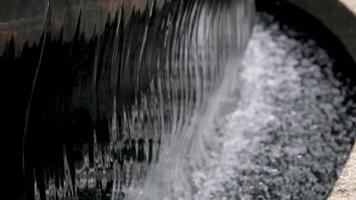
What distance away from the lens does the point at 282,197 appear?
3.67 m

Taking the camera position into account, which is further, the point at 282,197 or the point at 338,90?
the point at 338,90

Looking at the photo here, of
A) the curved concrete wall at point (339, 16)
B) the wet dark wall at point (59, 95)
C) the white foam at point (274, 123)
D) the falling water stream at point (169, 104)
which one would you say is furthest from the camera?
the curved concrete wall at point (339, 16)

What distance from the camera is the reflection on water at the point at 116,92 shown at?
2.93 meters

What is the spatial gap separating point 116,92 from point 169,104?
607mm

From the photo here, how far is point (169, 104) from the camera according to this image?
4.03 meters

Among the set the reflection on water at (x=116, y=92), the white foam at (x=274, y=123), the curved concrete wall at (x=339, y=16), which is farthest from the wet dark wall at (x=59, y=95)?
the curved concrete wall at (x=339, y=16)

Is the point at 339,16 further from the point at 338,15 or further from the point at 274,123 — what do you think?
the point at 274,123

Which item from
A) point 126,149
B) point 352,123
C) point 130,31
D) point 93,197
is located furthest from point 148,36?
point 352,123

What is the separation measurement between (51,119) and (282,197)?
1371mm

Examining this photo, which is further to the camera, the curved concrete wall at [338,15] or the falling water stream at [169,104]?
the curved concrete wall at [338,15]

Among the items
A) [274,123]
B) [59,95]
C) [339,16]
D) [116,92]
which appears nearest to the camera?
[59,95]

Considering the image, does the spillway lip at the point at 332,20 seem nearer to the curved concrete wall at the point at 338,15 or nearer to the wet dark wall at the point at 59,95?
the curved concrete wall at the point at 338,15

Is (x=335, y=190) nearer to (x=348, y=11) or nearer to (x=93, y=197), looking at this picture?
(x=93, y=197)

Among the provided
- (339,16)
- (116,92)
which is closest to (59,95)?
(116,92)
